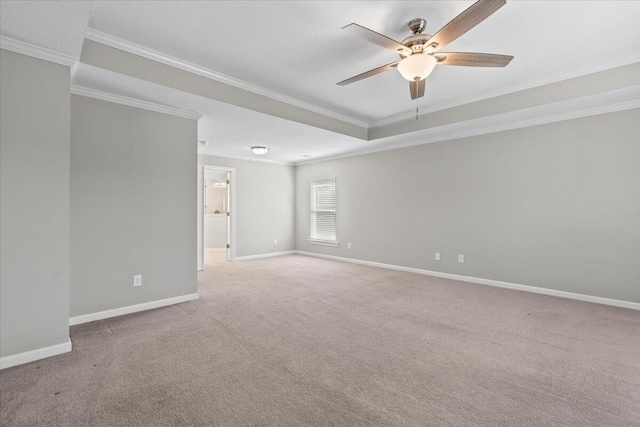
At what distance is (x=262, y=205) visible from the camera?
745cm

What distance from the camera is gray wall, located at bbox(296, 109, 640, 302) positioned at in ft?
12.2

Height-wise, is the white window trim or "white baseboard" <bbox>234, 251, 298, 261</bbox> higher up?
the white window trim

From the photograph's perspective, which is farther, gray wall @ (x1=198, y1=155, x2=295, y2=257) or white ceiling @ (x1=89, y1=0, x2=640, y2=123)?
gray wall @ (x1=198, y1=155, x2=295, y2=257)

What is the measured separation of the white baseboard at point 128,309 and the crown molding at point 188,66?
2.71m

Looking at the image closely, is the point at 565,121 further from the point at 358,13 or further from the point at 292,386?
the point at 292,386

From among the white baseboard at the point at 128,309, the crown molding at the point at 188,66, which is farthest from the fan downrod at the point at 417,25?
the white baseboard at the point at 128,309

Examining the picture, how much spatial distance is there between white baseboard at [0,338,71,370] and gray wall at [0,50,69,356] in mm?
40

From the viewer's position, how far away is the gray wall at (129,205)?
3.13m

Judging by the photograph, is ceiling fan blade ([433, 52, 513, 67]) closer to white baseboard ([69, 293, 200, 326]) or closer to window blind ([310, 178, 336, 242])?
white baseboard ([69, 293, 200, 326])

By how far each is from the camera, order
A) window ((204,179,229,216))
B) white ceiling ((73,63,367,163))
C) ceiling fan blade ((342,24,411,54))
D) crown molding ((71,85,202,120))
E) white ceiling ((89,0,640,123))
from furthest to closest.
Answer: window ((204,179,229,216)) → crown molding ((71,85,202,120)) → white ceiling ((73,63,367,163)) → white ceiling ((89,0,640,123)) → ceiling fan blade ((342,24,411,54))

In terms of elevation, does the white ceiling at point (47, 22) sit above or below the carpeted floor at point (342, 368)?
above

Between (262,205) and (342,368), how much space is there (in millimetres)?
5626

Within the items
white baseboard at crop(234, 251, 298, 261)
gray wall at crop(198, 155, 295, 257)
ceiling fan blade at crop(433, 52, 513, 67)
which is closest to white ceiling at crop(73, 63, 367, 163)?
gray wall at crop(198, 155, 295, 257)

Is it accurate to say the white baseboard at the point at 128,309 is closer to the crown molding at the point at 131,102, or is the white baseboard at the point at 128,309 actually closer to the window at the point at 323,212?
the crown molding at the point at 131,102
